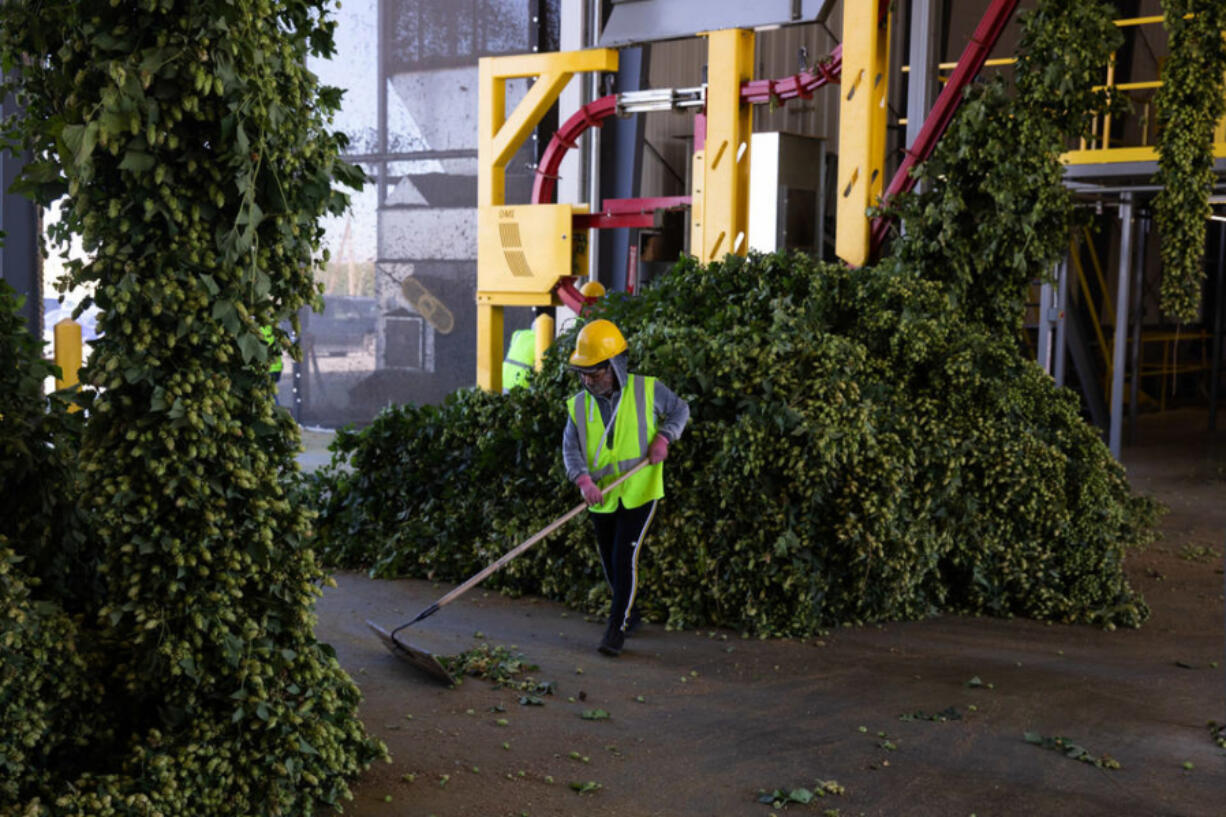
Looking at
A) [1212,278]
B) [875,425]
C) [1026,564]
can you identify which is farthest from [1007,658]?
[1212,278]

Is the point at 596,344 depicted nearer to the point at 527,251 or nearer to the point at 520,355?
the point at 527,251

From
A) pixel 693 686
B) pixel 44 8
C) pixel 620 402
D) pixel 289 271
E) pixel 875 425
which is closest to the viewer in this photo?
pixel 44 8

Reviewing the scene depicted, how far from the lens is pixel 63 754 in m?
4.36

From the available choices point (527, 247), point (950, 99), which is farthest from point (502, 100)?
point (950, 99)

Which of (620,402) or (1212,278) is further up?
(1212,278)

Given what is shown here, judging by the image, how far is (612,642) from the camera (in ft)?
24.0

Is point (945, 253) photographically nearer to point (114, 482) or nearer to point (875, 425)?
point (875, 425)

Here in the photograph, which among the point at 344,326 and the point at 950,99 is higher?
the point at 950,99

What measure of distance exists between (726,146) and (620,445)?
14.1 feet

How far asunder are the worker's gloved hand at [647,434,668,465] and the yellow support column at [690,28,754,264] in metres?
3.95

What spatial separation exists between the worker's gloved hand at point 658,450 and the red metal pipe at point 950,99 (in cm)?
347

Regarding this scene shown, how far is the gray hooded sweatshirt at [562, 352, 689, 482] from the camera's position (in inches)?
286

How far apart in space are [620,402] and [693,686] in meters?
1.66

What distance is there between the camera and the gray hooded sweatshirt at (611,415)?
7258mm
